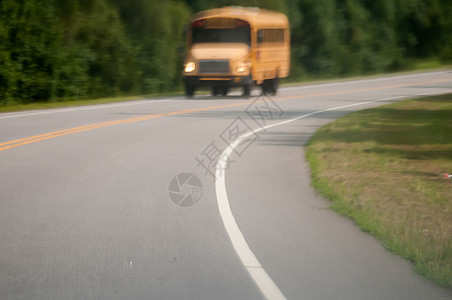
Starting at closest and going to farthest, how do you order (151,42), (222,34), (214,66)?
(214,66) < (222,34) < (151,42)

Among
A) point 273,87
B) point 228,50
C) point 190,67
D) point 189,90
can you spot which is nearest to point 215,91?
point 273,87

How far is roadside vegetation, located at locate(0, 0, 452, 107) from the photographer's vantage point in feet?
101

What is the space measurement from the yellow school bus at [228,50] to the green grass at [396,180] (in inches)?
414

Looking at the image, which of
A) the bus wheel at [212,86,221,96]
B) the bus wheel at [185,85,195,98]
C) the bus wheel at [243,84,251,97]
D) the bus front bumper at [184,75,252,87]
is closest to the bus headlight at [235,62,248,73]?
the bus front bumper at [184,75,252,87]

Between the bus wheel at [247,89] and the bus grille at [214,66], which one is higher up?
the bus grille at [214,66]

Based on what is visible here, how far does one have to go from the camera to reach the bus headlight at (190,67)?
32.7m

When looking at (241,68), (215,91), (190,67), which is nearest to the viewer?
(241,68)

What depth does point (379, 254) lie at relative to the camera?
25.5 ft

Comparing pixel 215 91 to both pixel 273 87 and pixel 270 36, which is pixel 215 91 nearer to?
pixel 273 87

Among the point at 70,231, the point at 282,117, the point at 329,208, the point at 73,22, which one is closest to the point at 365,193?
the point at 329,208

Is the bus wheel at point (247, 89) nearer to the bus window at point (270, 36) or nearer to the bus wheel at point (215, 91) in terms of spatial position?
the bus window at point (270, 36)

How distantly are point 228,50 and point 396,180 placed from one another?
69.2ft

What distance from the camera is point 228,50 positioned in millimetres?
32344

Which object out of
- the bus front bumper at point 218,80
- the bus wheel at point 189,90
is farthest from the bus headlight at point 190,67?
the bus wheel at point 189,90
